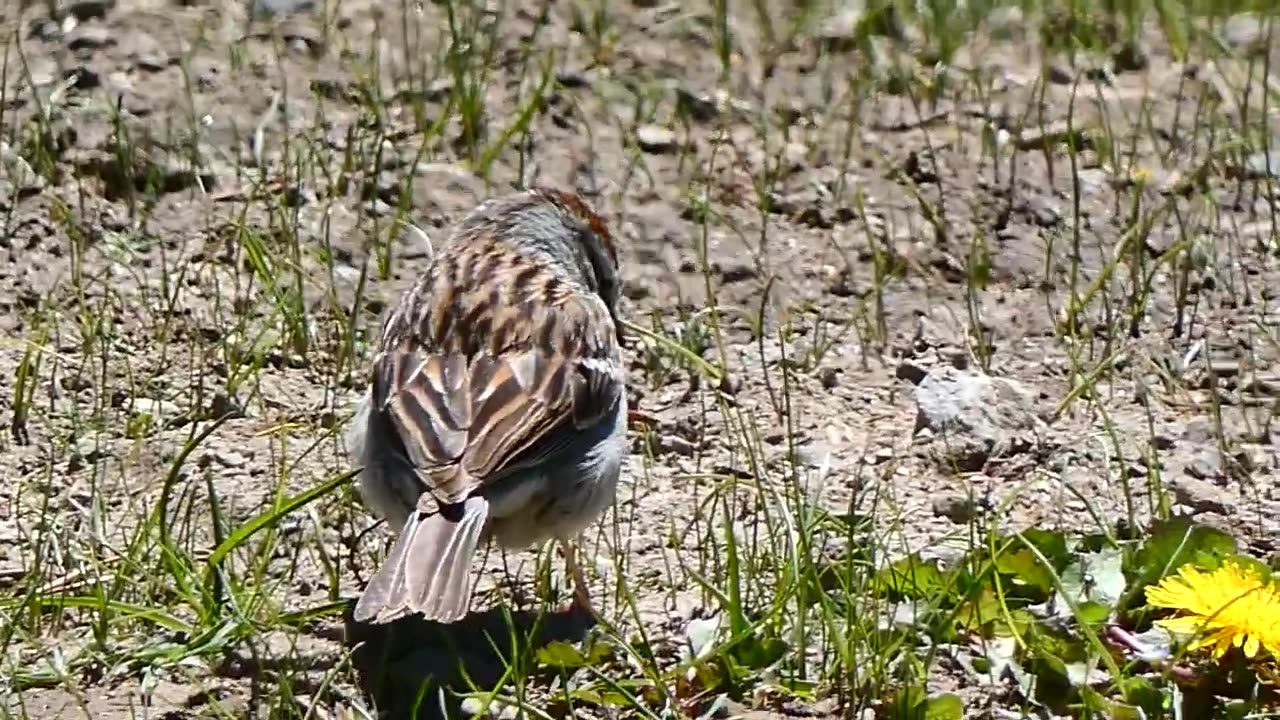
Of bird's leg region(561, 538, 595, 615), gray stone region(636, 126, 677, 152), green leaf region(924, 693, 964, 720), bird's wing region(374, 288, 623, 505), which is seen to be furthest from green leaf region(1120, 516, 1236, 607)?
gray stone region(636, 126, 677, 152)

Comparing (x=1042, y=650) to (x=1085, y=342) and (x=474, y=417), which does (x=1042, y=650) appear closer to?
(x=474, y=417)

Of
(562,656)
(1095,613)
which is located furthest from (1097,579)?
A: (562,656)

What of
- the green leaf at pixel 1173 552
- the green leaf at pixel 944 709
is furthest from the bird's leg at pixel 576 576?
the green leaf at pixel 1173 552

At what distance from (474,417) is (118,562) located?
98 cm

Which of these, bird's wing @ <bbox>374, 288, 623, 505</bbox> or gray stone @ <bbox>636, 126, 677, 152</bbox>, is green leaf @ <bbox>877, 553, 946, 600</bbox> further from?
gray stone @ <bbox>636, 126, 677, 152</bbox>

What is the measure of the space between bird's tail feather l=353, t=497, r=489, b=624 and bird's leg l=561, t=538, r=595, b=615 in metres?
0.42

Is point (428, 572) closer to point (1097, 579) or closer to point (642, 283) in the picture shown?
point (1097, 579)

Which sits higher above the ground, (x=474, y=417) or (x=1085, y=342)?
(x=474, y=417)

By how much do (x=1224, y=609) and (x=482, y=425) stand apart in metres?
1.81

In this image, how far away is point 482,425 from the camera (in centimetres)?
596

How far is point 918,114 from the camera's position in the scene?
364 inches

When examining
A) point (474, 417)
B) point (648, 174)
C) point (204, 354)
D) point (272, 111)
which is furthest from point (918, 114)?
point (474, 417)

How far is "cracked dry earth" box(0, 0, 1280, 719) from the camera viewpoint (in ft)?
21.4

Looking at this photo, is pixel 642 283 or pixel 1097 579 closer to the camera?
pixel 1097 579
